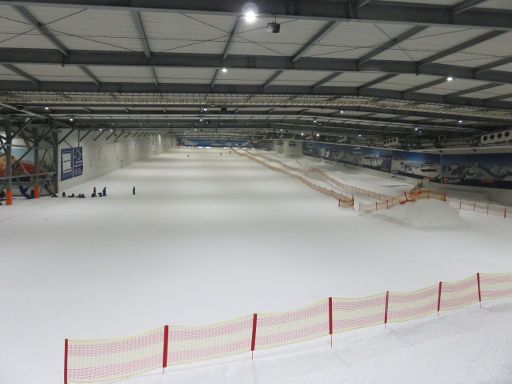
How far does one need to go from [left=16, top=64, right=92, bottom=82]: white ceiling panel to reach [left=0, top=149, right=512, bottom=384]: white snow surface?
24.6 feet

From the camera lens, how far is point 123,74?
16234mm

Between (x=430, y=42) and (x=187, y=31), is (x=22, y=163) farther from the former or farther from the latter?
(x=430, y=42)

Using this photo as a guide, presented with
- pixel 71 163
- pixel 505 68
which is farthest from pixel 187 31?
pixel 71 163

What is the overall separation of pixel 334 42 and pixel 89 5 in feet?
24.5

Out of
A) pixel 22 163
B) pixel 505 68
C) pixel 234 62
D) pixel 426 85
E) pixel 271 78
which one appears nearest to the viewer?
pixel 234 62

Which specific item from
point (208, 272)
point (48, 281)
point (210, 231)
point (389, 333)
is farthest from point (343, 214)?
point (48, 281)

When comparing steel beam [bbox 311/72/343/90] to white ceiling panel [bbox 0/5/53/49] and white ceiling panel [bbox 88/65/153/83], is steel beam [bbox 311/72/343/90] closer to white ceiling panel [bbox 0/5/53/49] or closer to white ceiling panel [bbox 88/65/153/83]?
white ceiling panel [bbox 88/65/153/83]

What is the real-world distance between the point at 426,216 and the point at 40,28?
68.7 ft

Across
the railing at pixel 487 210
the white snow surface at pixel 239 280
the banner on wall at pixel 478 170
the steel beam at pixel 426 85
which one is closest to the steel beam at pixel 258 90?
the steel beam at pixel 426 85

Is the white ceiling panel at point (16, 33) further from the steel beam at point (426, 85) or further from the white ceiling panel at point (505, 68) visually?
the white ceiling panel at point (505, 68)

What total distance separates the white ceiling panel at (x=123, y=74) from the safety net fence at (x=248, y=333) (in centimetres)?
1086

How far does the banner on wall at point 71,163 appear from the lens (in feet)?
111

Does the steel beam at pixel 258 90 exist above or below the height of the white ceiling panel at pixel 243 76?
below

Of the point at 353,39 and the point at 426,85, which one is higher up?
the point at 353,39
